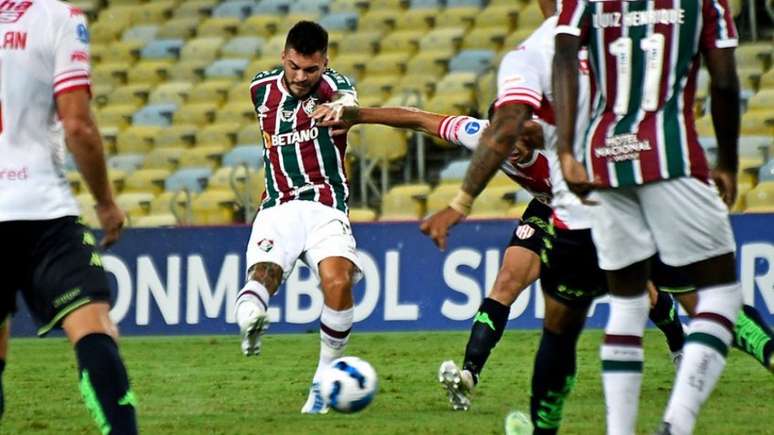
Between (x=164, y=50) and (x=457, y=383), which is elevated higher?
(x=457, y=383)

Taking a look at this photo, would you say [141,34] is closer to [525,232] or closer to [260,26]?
[260,26]

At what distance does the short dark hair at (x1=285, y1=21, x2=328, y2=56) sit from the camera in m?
8.98

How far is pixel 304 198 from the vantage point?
9344mm

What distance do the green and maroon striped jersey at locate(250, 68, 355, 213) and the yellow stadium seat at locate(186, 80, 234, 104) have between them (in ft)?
34.5

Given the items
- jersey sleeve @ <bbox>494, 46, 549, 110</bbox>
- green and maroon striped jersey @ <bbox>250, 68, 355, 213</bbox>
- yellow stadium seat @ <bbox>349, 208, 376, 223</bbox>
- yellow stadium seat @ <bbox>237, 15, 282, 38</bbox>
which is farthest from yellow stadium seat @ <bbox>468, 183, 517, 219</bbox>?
jersey sleeve @ <bbox>494, 46, 549, 110</bbox>

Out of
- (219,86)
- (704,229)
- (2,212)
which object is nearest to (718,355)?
(704,229)

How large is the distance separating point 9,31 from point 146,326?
912cm

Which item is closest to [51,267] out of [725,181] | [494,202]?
[725,181]

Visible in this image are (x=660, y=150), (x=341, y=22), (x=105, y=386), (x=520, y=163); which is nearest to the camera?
(x=105, y=386)

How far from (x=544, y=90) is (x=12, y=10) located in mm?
2159

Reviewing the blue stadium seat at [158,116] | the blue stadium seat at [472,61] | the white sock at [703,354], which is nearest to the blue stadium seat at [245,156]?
the blue stadium seat at [158,116]

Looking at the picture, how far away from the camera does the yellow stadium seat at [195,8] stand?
2205 centimetres

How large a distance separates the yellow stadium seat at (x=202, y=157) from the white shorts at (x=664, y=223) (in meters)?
13.0

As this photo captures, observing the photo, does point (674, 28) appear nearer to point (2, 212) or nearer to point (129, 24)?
point (2, 212)
